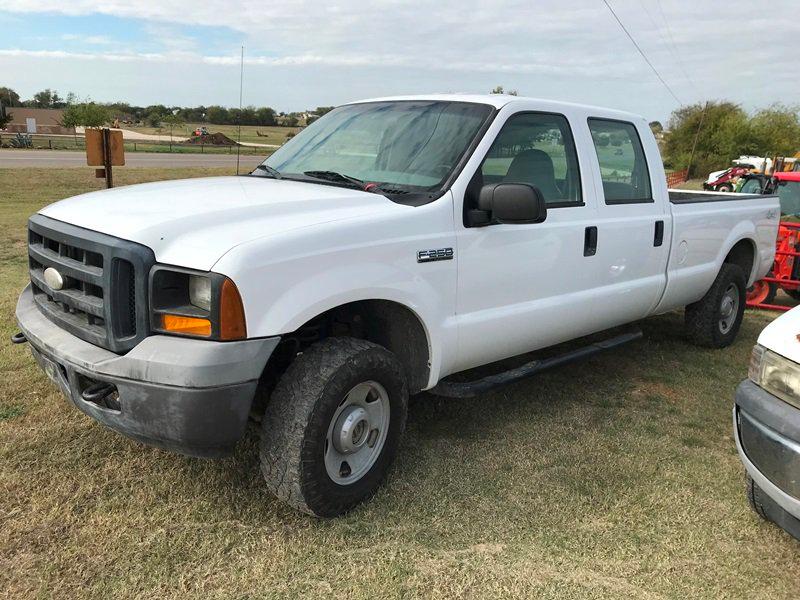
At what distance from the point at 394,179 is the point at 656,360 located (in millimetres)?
3218

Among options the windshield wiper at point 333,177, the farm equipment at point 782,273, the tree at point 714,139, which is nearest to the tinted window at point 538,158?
the windshield wiper at point 333,177

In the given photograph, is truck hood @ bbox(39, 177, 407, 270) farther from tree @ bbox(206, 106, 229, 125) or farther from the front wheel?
the front wheel

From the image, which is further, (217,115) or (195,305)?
(217,115)

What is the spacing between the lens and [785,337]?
2.80m

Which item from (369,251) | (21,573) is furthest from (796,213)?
(21,573)

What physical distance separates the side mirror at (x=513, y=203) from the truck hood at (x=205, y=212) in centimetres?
46

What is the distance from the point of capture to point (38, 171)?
68.5 ft

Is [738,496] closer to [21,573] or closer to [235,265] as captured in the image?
[235,265]

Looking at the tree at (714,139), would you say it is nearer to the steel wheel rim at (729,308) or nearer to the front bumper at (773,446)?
the steel wheel rim at (729,308)

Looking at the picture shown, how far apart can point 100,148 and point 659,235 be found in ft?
18.1

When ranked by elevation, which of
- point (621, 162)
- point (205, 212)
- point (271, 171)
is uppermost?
point (621, 162)

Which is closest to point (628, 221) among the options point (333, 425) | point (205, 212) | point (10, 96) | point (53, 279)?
point (333, 425)

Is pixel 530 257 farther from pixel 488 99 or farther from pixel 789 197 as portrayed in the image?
pixel 789 197

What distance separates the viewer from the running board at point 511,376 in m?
3.53
